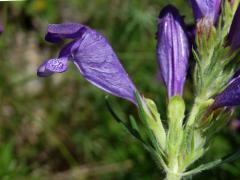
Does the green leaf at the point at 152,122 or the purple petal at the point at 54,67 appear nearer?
the purple petal at the point at 54,67

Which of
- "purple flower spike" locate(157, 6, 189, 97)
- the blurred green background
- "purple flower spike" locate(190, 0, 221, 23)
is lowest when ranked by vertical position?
the blurred green background

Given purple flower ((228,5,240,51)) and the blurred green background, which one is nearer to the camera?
purple flower ((228,5,240,51))

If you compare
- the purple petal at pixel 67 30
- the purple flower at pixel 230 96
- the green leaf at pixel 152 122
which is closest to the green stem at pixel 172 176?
the green leaf at pixel 152 122

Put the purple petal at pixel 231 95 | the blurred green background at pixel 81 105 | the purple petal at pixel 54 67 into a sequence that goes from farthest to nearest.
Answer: the blurred green background at pixel 81 105 < the purple petal at pixel 231 95 < the purple petal at pixel 54 67

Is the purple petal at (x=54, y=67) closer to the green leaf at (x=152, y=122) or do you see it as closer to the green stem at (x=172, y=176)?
the green leaf at (x=152, y=122)

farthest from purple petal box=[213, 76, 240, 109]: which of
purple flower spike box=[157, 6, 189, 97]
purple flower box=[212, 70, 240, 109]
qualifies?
purple flower spike box=[157, 6, 189, 97]

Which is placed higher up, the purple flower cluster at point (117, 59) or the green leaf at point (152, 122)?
the purple flower cluster at point (117, 59)

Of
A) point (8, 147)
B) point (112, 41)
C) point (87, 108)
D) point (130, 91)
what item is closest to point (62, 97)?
point (87, 108)

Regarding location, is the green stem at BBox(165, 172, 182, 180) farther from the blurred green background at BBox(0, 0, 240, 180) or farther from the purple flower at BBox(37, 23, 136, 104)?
the blurred green background at BBox(0, 0, 240, 180)
